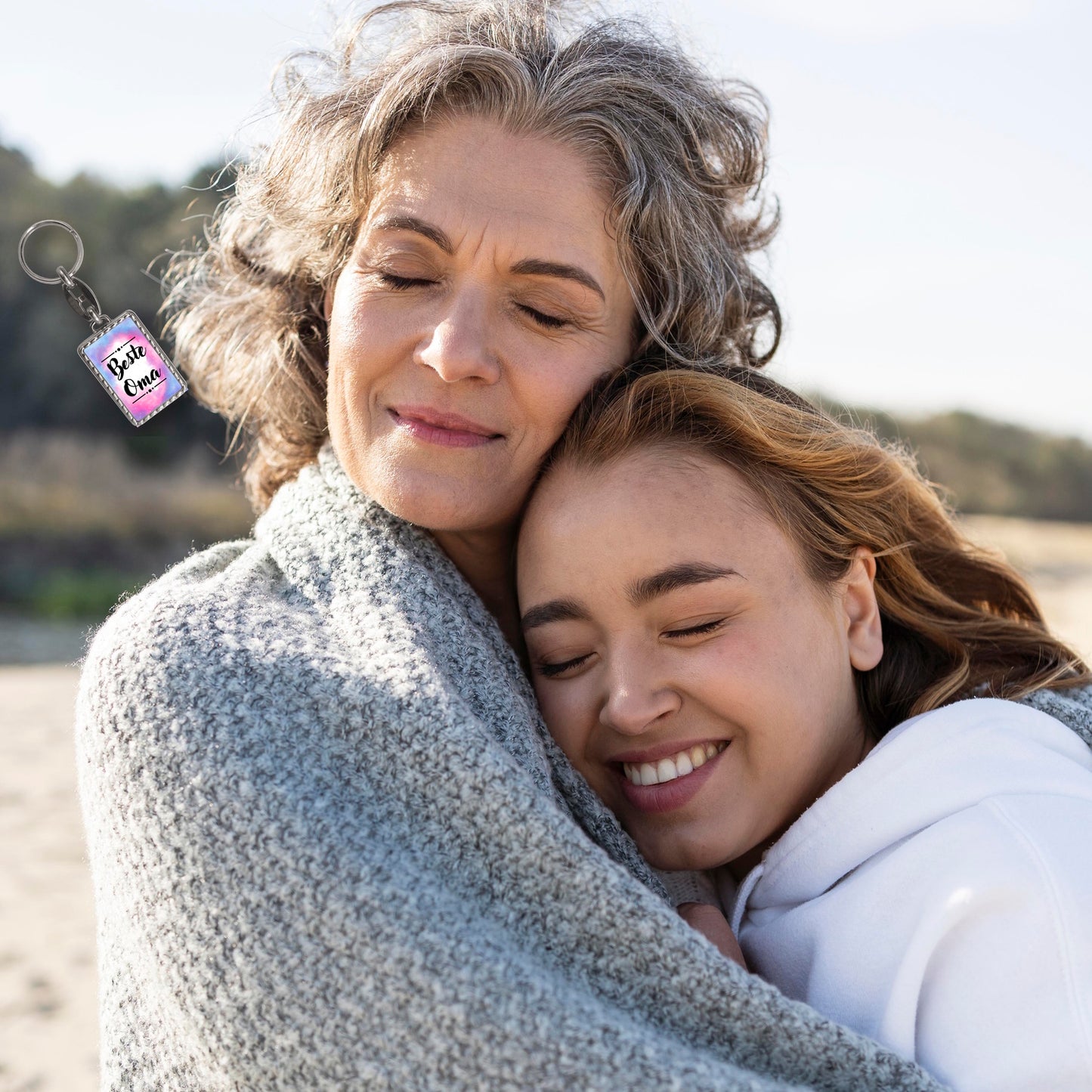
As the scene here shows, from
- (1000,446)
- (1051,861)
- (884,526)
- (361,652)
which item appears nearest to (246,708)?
(361,652)

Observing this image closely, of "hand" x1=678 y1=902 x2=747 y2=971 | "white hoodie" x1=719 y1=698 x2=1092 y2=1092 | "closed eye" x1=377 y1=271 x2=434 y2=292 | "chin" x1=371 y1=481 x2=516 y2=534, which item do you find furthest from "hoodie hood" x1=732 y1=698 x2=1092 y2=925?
"closed eye" x1=377 y1=271 x2=434 y2=292

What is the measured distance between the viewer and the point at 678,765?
7.01ft

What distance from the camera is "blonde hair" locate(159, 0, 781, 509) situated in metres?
2.30

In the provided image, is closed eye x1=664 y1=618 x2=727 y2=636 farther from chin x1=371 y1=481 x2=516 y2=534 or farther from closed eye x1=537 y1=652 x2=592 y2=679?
chin x1=371 y1=481 x2=516 y2=534

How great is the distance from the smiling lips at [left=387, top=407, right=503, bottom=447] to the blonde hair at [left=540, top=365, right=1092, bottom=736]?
0.22 metres

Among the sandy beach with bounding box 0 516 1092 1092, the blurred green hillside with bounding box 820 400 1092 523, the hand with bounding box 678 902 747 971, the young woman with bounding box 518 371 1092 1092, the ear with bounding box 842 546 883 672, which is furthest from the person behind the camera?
the blurred green hillside with bounding box 820 400 1092 523

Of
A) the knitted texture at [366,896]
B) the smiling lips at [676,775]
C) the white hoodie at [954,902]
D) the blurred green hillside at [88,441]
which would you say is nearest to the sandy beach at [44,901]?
the white hoodie at [954,902]

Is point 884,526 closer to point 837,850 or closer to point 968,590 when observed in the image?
point 968,590

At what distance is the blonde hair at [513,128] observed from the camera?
2.30m

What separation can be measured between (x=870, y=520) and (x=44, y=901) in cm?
556

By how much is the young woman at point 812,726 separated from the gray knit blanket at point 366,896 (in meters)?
0.19

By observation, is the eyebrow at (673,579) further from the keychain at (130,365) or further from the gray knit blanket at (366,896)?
the keychain at (130,365)

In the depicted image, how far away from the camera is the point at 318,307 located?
8.91 feet

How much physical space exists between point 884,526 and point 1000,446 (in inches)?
1419
